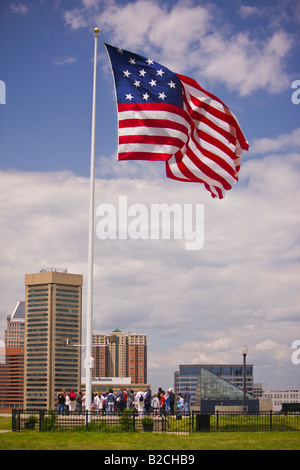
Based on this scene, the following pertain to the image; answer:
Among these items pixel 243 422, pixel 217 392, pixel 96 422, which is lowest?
pixel 243 422

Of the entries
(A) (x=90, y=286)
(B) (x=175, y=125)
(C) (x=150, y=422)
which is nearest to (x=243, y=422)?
(C) (x=150, y=422)

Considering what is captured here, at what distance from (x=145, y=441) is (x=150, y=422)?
4.75m

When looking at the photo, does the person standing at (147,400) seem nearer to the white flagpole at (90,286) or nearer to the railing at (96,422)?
the railing at (96,422)

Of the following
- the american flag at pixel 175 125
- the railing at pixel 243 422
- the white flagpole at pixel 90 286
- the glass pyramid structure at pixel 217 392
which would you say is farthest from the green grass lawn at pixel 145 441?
the glass pyramid structure at pixel 217 392

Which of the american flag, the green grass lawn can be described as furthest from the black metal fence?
the american flag

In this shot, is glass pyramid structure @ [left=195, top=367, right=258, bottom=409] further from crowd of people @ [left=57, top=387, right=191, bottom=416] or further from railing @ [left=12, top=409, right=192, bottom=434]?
railing @ [left=12, top=409, right=192, bottom=434]

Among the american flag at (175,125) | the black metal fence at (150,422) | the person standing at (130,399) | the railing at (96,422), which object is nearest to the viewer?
the american flag at (175,125)

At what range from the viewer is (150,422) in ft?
89.6

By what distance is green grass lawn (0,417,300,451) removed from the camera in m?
20.9

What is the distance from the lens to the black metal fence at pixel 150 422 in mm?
26141

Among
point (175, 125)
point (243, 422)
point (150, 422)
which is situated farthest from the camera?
point (243, 422)

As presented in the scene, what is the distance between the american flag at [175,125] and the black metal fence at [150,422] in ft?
30.9

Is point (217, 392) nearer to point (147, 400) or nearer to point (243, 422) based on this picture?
point (147, 400)
